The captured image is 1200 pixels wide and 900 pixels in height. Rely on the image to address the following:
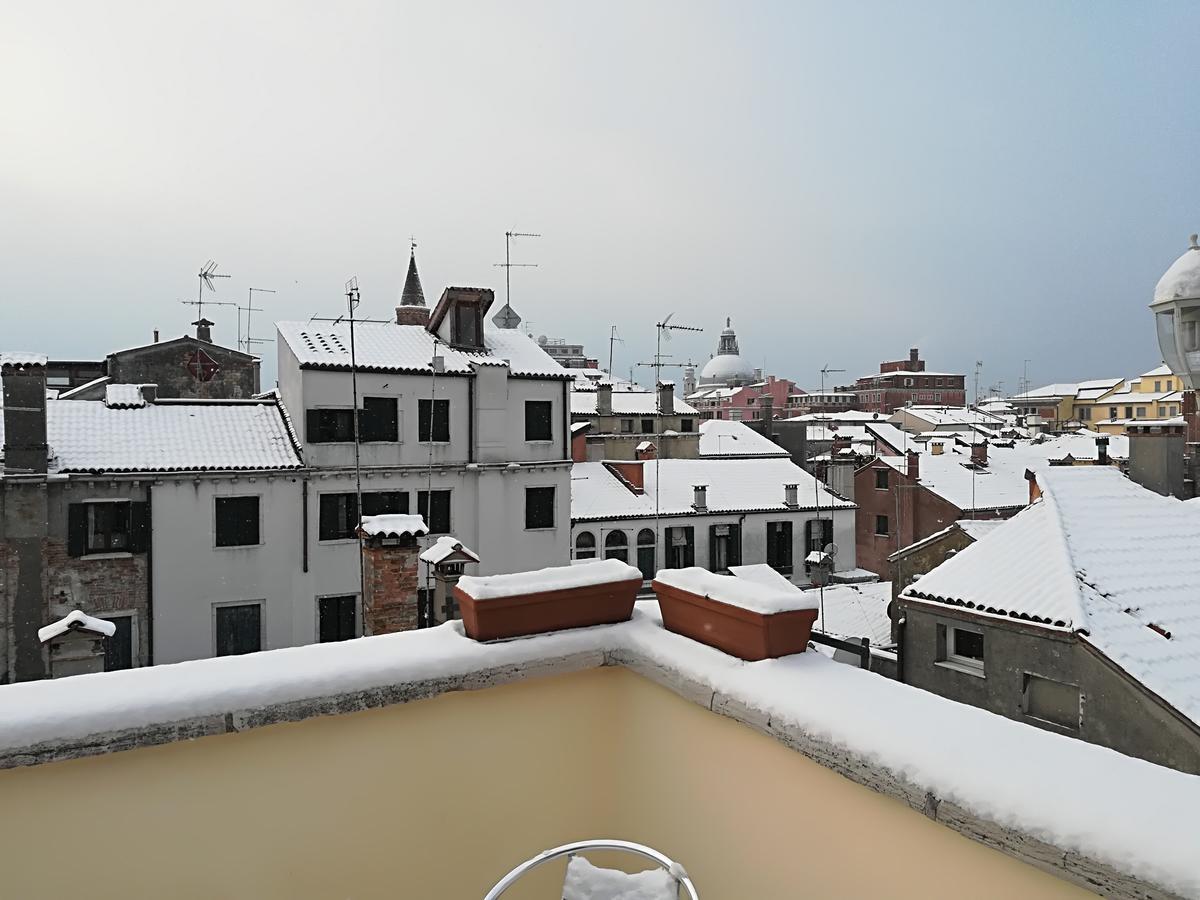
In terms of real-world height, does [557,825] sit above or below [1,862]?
below

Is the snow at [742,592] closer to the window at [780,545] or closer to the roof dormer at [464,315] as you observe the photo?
the roof dormer at [464,315]

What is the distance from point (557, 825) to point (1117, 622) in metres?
8.01

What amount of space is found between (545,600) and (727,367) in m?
79.7

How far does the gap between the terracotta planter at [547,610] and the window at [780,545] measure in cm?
1942

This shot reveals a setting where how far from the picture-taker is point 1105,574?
27.0ft

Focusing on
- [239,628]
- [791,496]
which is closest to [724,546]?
[791,496]

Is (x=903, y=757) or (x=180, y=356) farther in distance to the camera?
(x=180, y=356)

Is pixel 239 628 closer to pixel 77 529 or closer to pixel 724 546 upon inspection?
pixel 77 529

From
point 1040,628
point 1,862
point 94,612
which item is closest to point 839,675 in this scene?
point 1,862

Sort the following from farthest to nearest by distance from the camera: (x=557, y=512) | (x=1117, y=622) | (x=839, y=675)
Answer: (x=557, y=512), (x=1117, y=622), (x=839, y=675)

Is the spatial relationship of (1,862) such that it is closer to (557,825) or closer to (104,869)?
(104,869)

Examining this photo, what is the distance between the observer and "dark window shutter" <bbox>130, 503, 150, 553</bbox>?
11146 mm

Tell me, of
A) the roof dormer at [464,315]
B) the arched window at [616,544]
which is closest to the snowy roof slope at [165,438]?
the roof dormer at [464,315]

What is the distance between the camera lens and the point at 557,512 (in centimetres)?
1484
